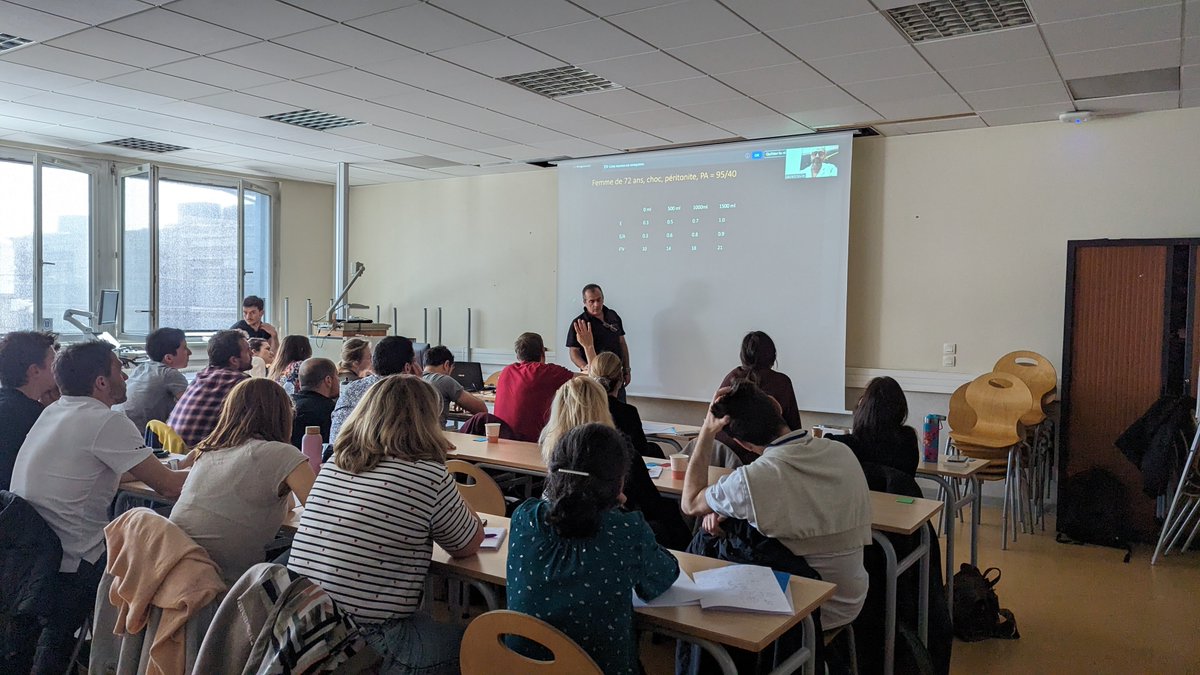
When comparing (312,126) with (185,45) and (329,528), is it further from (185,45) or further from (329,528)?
(329,528)

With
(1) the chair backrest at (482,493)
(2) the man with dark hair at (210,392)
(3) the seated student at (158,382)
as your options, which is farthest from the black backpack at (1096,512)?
(3) the seated student at (158,382)

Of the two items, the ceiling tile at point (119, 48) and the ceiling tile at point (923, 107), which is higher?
the ceiling tile at point (923, 107)

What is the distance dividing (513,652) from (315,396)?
248 cm

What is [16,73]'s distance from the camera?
5.01 metres

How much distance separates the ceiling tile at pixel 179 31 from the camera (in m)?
3.97

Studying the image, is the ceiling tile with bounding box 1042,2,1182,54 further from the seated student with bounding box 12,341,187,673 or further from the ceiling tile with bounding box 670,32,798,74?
the seated student with bounding box 12,341,187,673

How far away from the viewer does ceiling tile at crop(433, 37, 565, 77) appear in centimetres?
434

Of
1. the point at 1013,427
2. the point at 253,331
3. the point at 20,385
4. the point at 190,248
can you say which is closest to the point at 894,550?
the point at 1013,427

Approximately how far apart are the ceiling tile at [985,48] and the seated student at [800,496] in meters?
2.53

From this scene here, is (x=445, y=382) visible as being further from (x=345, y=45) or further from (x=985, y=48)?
(x=985, y=48)

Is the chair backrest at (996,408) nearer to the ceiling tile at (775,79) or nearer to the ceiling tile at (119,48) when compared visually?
the ceiling tile at (775,79)

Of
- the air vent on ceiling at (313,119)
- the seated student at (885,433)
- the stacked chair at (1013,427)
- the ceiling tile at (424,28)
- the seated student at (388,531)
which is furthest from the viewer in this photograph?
the air vent on ceiling at (313,119)

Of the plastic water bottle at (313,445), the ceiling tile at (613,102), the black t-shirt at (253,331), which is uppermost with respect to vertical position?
the ceiling tile at (613,102)

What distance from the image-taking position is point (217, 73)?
4.91 metres
